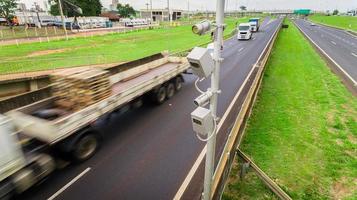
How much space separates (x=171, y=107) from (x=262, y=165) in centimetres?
622

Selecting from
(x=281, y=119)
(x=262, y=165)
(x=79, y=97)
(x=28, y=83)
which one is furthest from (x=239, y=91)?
(x=28, y=83)

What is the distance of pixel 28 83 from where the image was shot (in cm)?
1519

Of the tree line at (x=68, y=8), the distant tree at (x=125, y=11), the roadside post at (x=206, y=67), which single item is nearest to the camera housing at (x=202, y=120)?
the roadside post at (x=206, y=67)

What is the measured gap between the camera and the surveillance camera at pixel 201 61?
4.27 meters

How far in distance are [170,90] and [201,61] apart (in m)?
10.4

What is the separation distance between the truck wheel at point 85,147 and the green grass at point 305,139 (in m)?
4.87

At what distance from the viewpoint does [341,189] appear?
7.27 m

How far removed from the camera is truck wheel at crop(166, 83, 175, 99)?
14.4 metres

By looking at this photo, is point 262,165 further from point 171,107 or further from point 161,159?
point 171,107

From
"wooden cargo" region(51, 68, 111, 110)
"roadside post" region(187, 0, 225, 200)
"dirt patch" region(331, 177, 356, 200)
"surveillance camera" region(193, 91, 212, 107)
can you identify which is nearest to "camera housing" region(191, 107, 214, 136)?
"roadside post" region(187, 0, 225, 200)

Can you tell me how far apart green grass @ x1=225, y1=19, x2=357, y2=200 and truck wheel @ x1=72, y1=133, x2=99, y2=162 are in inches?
192

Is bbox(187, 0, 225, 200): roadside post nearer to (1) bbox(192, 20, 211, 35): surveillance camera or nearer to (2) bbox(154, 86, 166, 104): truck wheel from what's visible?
(1) bbox(192, 20, 211, 35): surveillance camera

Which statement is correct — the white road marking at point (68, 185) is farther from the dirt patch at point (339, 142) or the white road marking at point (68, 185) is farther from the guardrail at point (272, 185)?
the dirt patch at point (339, 142)

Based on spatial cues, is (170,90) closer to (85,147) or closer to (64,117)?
(85,147)
